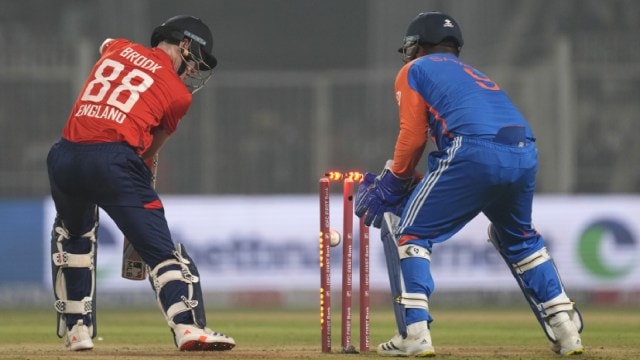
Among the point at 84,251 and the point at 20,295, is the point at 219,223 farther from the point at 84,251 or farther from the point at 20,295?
the point at 84,251

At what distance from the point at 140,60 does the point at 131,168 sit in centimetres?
71

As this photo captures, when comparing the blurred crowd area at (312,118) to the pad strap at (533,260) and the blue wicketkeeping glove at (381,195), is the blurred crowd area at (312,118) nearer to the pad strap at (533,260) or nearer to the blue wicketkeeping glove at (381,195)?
the blue wicketkeeping glove at (381,195)

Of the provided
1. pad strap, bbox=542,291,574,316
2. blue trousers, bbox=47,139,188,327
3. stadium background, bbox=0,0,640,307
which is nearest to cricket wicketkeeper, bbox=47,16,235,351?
blue trousers, bbox=47,139,188,327

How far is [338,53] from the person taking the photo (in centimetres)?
2703

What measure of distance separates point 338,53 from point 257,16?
7.04ft

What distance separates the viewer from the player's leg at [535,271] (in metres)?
7.71

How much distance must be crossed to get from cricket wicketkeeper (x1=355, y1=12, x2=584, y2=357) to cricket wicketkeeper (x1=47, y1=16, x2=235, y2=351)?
42.7 inches

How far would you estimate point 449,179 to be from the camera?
7.36 m

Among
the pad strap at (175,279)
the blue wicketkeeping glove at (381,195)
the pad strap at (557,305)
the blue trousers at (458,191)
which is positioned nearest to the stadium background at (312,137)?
the blue wicketkeeping glove at (381,195)

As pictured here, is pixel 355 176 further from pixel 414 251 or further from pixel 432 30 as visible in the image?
pixel 432 30

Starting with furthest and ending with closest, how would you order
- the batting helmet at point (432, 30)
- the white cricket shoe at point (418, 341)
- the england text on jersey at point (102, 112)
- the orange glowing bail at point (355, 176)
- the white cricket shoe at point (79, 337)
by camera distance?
the white cricket shoe at point (79, 337), the orange glowing bail at point (355, 176), the batting helmet at point (432, 30), the england text on jersey at point (102, 112), the white cricket shoe at point (418, 341)

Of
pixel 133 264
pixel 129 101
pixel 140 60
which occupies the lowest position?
pixel 133 264

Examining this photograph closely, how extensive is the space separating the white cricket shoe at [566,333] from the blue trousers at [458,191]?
0.69 metres

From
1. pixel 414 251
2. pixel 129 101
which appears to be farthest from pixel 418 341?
pixel 129 101
